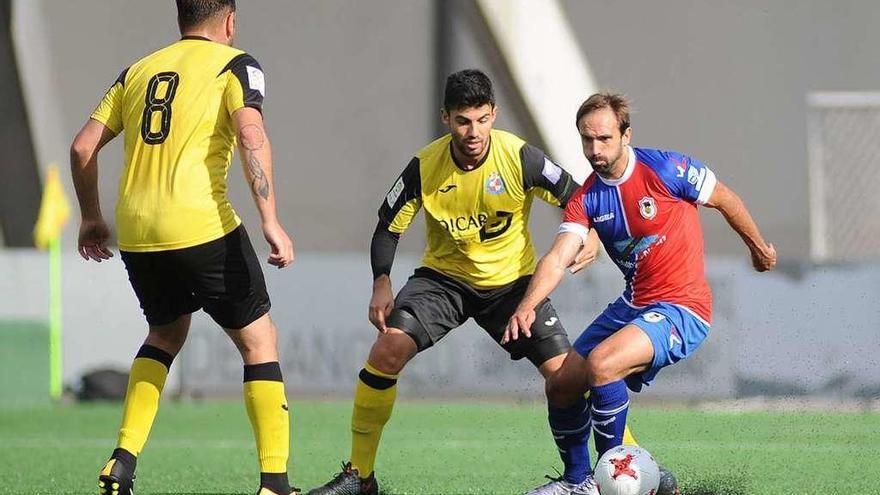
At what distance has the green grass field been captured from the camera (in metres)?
7.13

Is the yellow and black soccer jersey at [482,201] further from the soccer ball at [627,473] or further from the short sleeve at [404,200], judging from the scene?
the soccer ball at [627,473]

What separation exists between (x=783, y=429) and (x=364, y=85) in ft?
28.0

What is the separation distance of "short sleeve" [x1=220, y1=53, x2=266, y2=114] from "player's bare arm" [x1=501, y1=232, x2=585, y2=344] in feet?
4.62

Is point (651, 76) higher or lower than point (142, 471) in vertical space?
higher

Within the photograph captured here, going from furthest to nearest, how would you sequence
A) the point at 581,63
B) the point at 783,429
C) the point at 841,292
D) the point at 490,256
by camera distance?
the point at 581,63, the point at 841,292, the point at 783,429, the point at 490,256

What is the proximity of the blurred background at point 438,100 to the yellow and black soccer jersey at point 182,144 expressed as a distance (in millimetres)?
8182

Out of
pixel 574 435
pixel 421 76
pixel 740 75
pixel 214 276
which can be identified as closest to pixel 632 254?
pixel 574 435

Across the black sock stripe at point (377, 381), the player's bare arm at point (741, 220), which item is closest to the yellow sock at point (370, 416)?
the black sock stripe at point (377, 381)

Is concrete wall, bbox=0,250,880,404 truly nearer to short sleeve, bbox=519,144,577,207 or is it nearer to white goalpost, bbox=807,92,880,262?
white goalpost, bbox=807,92,880,262

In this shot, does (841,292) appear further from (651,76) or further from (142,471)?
(142,471)

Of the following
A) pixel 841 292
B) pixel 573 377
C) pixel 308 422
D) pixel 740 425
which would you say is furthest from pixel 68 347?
pixel 573 377

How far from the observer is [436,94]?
17.2 m

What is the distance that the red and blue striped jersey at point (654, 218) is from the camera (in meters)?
6.19

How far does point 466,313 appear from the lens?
678 cm
